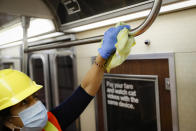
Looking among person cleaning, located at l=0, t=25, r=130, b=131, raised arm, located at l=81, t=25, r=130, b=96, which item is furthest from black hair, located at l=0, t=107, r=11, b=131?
raised arm, located at l=81, t=25, r=130, b=96

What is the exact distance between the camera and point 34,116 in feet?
4.45

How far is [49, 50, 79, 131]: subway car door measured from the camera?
8.75 feet

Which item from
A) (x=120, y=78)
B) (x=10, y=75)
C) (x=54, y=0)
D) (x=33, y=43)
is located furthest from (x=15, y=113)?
(x=33, y=43)

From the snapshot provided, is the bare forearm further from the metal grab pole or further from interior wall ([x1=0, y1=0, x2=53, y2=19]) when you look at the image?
interior wall ([x1=0, y1=0, x2=53, y2=19])

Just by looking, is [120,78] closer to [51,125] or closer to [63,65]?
[51,125]

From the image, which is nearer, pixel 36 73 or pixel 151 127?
pixel 151 127

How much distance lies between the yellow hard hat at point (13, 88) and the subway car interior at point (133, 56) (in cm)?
2

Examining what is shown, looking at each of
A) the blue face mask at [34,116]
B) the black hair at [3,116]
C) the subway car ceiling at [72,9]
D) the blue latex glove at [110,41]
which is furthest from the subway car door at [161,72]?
the black hair at [3,116]

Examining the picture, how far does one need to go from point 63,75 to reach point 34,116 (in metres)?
1.62

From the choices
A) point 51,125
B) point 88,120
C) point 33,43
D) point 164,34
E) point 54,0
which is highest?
point 54,0

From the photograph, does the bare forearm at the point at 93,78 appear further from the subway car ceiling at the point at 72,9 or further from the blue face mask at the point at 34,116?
the subway car ceiling at the point at 72,9

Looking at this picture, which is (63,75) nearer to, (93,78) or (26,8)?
(26,8)

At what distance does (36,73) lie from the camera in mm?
3648

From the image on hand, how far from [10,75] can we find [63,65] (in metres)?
1.54
